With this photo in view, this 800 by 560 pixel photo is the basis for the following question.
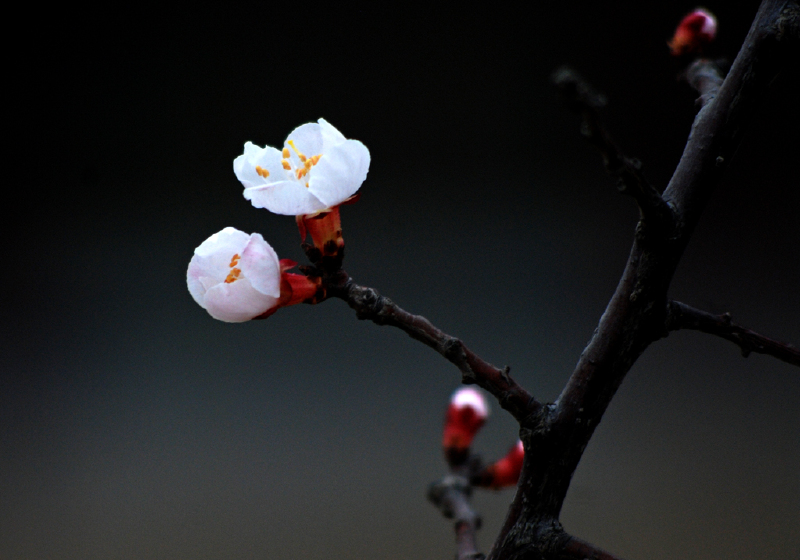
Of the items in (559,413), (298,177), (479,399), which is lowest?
(479,399)

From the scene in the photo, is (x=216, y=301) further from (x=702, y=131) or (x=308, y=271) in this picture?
(x=702, y=131)

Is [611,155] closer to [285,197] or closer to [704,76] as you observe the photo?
[285,197]

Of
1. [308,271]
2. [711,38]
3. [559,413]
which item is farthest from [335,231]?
[711,38]

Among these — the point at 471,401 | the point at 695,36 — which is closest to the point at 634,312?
the point at 695,36

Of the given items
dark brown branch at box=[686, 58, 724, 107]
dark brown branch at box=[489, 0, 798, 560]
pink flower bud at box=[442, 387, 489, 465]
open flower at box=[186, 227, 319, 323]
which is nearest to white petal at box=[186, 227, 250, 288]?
open flower at box=[186, 227, 319, 323]

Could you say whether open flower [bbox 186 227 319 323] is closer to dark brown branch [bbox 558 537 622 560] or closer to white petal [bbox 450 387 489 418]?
dark brown branch [bbox 558 537 622 560]

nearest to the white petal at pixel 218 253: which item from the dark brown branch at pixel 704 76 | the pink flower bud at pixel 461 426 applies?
the dark brown branch at pixel 704 76
